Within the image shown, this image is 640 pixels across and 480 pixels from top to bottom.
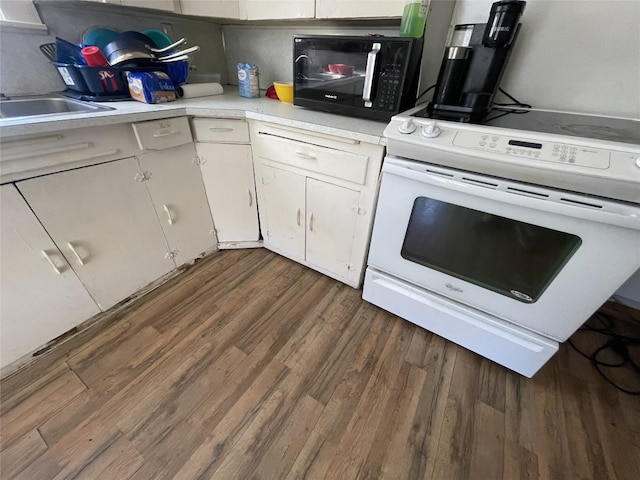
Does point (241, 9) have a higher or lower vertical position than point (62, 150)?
higher

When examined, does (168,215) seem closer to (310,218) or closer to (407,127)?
(310,218)

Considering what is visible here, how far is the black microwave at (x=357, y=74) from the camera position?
1018 mm

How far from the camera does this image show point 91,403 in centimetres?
102

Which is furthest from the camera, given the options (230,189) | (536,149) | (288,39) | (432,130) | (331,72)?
(288,39)

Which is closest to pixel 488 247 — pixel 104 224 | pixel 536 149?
pixel 536 149

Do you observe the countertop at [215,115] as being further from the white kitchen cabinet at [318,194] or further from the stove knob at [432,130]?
the stove knob at [432,130]

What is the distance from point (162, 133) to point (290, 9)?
867mm

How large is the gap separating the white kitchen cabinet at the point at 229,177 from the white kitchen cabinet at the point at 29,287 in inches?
28.9

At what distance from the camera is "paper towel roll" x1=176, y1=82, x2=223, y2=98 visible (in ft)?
4.75

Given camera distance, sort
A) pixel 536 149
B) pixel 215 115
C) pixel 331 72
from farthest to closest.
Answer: pixel 215 115, pixel 331 72, pixel 536 149

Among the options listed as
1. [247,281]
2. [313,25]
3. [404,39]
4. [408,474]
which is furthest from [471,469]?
[313,25]

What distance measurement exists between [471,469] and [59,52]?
2.49m

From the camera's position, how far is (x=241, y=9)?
1.44m

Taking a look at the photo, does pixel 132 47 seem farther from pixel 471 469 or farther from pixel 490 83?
pixel 471 469
